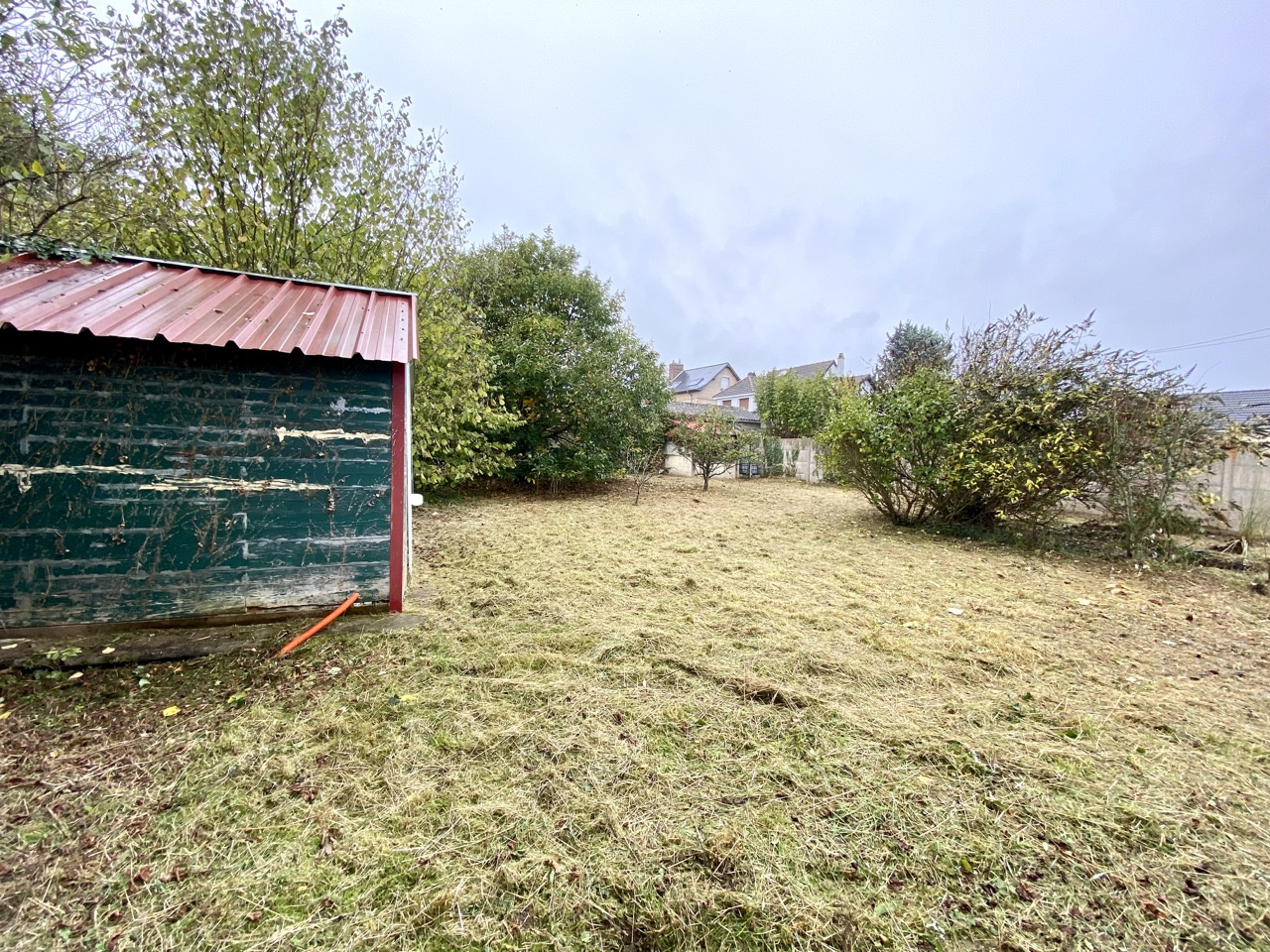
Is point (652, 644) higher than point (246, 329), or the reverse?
point (246, 329)

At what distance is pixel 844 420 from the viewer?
23.5ft

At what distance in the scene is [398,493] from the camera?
354 cm

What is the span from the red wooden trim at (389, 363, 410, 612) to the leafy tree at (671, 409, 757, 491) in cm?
1001

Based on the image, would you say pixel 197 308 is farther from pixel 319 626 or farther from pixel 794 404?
pixel 794 404

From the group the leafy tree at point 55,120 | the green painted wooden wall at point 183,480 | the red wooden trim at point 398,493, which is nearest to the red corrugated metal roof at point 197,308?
the green painted wooden wall at point 183,480

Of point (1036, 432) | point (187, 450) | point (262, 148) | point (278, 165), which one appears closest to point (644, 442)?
point (1036, 432)

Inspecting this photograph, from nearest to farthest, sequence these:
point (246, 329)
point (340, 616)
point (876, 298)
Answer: point (246, 329)
point (340, 616)
point (876, 298)

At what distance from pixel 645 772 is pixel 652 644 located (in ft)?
3.95

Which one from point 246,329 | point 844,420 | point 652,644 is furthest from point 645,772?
point 844,420

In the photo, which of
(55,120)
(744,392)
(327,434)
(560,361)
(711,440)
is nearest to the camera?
(327,434)

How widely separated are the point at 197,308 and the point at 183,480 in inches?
45.8

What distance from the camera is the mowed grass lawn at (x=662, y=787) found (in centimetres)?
138

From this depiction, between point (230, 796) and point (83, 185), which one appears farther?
point (83, 185)

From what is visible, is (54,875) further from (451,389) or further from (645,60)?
(645,60)
